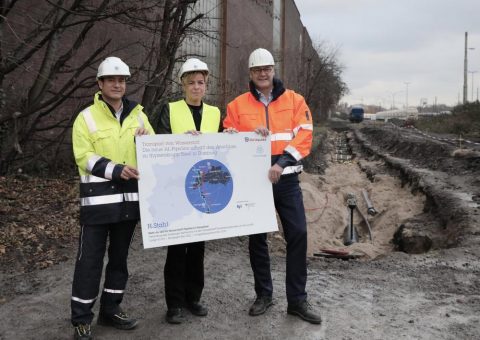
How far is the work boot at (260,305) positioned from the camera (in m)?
4.82

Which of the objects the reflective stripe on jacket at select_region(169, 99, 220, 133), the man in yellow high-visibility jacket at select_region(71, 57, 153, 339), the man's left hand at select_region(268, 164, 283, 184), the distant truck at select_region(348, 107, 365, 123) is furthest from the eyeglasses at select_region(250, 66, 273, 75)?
the distant truck at select_region(348, 107, 365, 123)

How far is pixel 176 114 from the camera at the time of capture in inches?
175

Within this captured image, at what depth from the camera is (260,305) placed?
16.0 feet

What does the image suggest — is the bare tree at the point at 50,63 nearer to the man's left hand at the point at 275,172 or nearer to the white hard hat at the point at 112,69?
the white hard hat at the point at 112,69

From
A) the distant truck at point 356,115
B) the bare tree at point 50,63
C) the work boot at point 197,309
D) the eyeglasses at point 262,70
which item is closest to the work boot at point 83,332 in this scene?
the work boot at point 197,309

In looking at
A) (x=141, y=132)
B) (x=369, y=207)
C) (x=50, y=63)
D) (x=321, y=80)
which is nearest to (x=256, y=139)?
(x=141, y=132)

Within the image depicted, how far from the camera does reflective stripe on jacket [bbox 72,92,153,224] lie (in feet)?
13.2

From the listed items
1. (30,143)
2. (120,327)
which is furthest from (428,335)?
(30,143)

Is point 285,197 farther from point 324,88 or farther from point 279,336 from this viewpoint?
point 324,88

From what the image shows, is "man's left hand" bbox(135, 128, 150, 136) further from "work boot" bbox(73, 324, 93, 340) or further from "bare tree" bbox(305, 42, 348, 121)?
"bare tree" bbox(305, 42, 348, 121)

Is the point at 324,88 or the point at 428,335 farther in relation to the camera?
the point at 324,88

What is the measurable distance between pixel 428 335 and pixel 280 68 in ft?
126

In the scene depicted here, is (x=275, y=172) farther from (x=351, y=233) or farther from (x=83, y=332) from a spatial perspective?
(x=351, y=233)

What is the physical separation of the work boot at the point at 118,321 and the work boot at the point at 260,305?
43.7 inches
